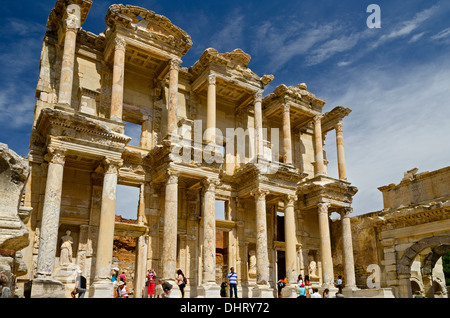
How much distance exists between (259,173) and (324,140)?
8.75m

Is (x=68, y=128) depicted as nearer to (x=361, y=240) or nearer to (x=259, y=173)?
(x=259, y=173)

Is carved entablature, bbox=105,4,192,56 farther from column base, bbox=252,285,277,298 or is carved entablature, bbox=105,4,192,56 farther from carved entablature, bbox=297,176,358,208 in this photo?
column base, bbox=252,285,277,298

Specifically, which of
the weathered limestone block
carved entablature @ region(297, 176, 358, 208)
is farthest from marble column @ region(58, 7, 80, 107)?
carved entablature @ region(297, 176, 358, 208)

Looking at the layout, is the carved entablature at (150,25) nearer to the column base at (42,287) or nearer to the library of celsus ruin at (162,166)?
the library of celsus ruin at (162,166)

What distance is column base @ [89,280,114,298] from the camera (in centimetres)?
1378

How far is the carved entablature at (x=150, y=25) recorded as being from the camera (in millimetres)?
17812

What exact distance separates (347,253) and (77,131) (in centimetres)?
1475

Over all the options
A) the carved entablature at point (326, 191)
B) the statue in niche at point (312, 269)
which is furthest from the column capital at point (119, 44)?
the statue in niche at point (312, 269)

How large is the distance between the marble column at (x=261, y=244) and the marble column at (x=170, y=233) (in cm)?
428

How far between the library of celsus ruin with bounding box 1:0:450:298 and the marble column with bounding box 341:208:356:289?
0.18 ft

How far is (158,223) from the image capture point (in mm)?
18453
